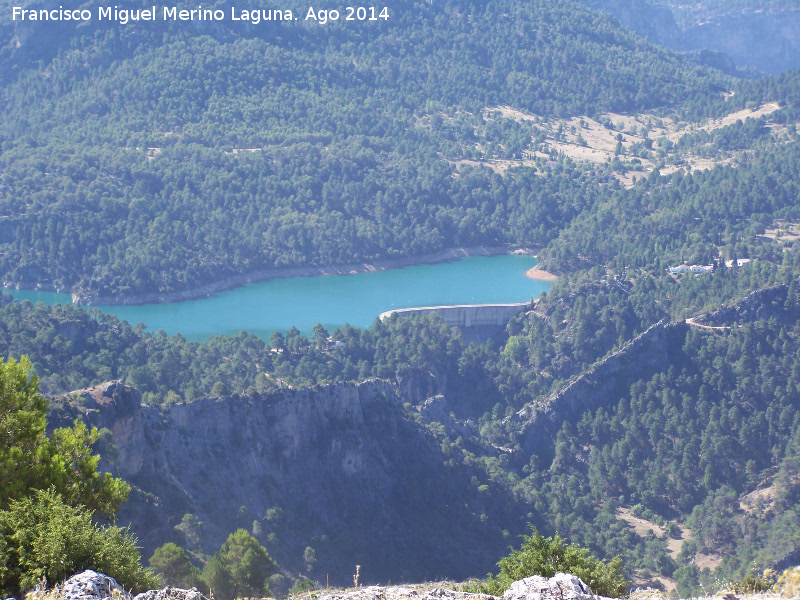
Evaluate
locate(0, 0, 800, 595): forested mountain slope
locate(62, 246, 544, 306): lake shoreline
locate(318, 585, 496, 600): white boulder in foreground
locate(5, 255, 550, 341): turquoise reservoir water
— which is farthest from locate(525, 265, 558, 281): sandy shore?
locate(318, 585, 496, 600): white boulder in foreground

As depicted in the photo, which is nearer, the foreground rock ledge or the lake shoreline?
the foreground rock ledge

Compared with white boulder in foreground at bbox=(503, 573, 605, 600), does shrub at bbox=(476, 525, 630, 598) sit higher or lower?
lower

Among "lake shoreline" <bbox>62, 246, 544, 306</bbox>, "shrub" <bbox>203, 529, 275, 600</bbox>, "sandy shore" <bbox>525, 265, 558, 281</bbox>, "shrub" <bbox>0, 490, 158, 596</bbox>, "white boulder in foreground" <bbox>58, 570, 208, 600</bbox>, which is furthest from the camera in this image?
"sandy shore" <bbox>525, 265, 558, 281</bbox>

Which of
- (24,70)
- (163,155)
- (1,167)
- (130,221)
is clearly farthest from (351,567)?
(24,70)

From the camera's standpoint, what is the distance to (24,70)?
377ft

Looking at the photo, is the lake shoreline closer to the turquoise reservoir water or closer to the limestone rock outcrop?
the turquoise reservoir water

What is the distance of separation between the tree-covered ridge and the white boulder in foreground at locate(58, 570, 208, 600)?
66.9 meters

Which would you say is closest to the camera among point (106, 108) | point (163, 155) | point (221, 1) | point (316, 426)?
point (316, 426)

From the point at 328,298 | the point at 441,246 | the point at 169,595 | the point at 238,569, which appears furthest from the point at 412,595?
the point at 441,246

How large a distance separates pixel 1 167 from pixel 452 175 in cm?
4155

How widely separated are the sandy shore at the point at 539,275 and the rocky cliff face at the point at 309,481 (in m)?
47.5

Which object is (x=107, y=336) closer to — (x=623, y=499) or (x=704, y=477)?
(x=623, y=499)

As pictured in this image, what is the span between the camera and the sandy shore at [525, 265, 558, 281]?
285 ft

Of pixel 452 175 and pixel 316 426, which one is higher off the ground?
pixel 452 175
